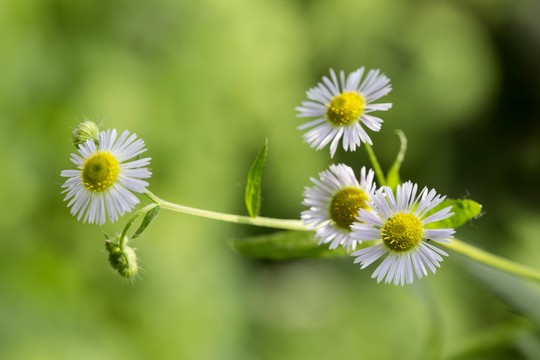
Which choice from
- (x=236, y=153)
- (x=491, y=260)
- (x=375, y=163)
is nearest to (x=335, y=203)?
(x=375, y=163)

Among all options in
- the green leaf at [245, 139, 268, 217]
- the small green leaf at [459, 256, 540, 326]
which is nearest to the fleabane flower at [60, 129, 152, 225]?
the green leaf at [245, 139, 268, 217]

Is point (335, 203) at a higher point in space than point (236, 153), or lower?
lower

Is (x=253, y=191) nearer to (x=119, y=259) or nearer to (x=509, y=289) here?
(x=119, y=259)

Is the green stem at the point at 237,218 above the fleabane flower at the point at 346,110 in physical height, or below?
below

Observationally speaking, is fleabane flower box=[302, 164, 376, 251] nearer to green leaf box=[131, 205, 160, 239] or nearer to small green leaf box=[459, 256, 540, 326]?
green leaf box=[131, 205, 160, 239]

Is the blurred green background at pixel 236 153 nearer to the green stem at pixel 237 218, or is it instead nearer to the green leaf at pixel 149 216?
the green stem at pixel 237 218

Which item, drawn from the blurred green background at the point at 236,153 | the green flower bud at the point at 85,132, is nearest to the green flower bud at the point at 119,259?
the green flower bud at the point at 85,132
